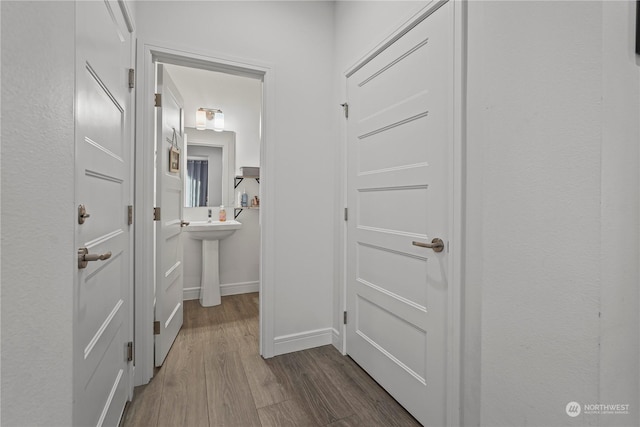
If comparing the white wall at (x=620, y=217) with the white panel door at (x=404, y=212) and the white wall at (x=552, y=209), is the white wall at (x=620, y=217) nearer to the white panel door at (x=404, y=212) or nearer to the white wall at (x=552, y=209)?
the white wall at (x=552, y=209)

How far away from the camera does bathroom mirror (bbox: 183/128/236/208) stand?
3527mm

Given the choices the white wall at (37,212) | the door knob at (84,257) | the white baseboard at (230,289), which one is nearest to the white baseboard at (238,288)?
the white baseboard at (230,289)

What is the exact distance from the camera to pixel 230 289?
142 inches

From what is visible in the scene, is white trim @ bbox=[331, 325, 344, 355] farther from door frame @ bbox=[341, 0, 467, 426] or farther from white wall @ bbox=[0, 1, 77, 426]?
white wall @ bbox=[0, 1, 77, 426]

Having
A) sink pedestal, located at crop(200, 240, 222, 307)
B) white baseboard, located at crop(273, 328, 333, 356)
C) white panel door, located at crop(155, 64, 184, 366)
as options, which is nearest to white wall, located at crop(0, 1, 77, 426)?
white panel door, located at crop(155, 64, 184, 366)

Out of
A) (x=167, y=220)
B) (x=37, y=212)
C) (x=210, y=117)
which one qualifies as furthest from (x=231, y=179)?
(x=37, y=212)

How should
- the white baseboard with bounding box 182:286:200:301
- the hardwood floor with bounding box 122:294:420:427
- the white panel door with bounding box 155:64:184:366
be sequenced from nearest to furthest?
the hardwood floor with bounding box 122:294:420:427 < the white panel door with bounding box 155:64:184:366 < the white baseboard with bounding box 182:286:200:301

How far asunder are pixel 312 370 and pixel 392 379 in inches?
21.1

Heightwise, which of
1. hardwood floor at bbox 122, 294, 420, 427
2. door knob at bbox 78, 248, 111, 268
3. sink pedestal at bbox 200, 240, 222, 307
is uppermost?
door knob at bbox 78, 248, 111, 268

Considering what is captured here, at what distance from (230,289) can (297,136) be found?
2.21m

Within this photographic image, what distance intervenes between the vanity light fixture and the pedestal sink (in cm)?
114

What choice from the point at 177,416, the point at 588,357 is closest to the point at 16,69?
the point at 588,357

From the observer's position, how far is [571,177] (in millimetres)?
Answer: 873

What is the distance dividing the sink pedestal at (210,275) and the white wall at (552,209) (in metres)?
2.64
